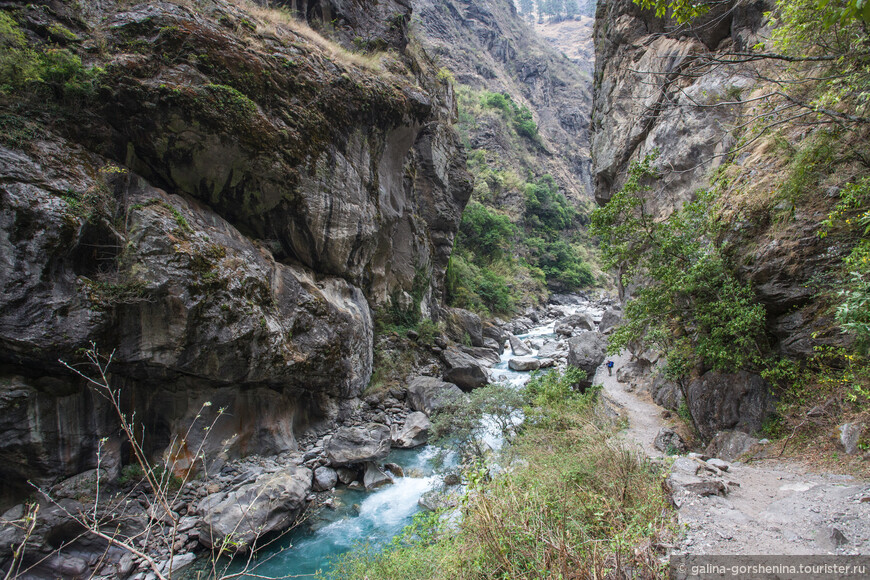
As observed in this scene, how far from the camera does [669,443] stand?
27.3 ft

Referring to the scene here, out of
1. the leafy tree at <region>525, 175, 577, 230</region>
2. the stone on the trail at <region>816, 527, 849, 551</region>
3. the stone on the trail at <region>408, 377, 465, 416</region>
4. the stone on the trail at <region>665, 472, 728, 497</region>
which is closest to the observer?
the stone on the trail at <region>816, 527, 849, 551</region>

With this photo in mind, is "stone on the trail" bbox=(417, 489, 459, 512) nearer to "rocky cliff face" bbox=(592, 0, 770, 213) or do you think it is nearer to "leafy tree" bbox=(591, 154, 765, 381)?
"leafy tree" bbox=(591, 154, 765, 381)

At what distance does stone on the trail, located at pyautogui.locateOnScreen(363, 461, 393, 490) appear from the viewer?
10.1 m

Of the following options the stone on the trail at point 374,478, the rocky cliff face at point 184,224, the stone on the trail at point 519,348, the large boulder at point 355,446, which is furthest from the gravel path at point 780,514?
the stone on the trail at point 519,348

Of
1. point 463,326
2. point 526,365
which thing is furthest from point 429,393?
point 463,326

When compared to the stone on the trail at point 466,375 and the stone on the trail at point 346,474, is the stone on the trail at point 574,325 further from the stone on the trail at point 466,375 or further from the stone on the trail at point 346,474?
the stone on the trail at point 346,474

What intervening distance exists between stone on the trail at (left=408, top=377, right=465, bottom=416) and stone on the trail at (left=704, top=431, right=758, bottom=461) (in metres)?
6.90

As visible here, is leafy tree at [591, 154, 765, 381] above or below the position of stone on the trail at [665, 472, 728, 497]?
above

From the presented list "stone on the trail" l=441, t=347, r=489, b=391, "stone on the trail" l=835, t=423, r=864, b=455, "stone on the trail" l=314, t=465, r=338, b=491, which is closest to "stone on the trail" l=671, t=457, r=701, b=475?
"stone on the trail" l=835, t=423, r=864, b=455

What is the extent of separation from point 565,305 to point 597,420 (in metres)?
29.3

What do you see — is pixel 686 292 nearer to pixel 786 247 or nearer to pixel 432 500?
pixel 786 247

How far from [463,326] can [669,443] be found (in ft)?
45.5

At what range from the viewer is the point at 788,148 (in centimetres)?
Answer: 720

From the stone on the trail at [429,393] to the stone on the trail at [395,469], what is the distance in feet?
7.23
